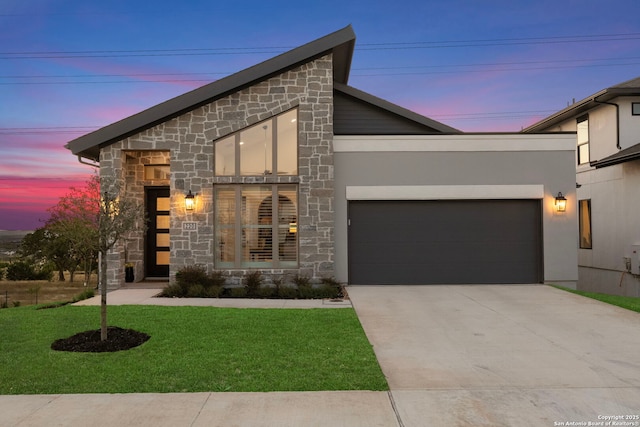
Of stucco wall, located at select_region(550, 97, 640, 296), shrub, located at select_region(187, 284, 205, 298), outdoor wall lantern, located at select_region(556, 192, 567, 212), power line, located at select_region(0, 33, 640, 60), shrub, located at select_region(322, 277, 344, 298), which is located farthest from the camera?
power line, located at select_region(0, 33, 640, 60)

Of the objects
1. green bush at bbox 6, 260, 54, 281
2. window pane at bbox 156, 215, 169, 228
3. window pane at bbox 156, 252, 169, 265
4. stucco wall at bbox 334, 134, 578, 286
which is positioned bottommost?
green bush at bbox 6, 260, 54, 281

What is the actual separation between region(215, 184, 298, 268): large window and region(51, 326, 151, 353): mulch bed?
186 inches

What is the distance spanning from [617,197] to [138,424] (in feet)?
53.3

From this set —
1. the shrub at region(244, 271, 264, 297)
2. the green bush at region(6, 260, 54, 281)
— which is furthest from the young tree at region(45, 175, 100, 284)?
the green bush at region(6, 260, 54, 281)

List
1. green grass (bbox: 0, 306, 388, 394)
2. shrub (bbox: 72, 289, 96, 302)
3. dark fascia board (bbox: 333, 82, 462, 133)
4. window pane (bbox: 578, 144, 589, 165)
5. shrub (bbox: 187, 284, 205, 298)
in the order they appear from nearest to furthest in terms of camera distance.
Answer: green grass (bbox: 0, 306, 388, 394) → shrub (bbox: 72, 289, 96, 302) → shrub (bbox: 187, 284, 205, 298) → dark fascia board (bbox: 333, 82, 462, 133) → window pane (bbox: 578, 144, 589, 165)

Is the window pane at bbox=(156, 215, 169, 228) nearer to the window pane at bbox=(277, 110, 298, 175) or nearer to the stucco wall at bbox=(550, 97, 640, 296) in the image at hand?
the window pane at bbox=(277, 110, 298, 175)

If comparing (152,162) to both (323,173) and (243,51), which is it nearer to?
(323,173)

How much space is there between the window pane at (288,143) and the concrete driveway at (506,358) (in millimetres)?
3876

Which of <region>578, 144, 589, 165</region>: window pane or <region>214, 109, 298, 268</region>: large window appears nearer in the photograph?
<region>214, 109, 298, 268</region>: large window

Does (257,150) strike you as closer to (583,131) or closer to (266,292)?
(266,292)

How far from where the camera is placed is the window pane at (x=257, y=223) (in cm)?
1145

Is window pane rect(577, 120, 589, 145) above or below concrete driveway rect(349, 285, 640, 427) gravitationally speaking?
above

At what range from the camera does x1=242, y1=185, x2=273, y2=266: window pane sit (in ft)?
37.6

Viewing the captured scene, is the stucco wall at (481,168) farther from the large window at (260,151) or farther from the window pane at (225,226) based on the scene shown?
the window pane at (225,226)
